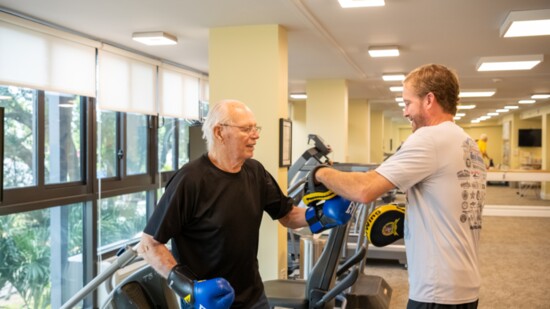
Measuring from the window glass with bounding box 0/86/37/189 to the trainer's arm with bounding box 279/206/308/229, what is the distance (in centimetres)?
285

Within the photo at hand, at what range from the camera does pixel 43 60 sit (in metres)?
4.31

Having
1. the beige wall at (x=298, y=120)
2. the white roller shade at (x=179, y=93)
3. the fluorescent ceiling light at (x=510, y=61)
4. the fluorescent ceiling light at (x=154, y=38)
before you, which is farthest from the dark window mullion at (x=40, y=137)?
the beige wall at (x=298, y=120)

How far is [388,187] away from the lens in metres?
1.78

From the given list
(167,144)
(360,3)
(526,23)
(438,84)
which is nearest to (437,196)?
(438,84)

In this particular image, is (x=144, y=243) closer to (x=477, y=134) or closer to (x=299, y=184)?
(x=299, y=184)

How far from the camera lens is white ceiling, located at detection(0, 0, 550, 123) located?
395 centimetres

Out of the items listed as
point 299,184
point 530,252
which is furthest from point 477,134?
point 299,184

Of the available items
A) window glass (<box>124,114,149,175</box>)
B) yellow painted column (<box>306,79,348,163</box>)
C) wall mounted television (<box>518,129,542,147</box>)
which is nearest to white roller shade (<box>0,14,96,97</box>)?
window glass (<box>124,114,149,175</box>)

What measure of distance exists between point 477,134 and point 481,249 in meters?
18.5

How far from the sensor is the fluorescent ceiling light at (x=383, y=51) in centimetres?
556

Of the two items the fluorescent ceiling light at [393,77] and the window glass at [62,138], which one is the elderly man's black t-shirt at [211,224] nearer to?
the window glass at [62,138]

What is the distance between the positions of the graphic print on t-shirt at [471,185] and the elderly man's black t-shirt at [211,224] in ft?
2.74

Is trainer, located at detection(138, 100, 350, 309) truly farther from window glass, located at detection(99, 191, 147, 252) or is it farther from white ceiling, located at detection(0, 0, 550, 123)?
window glass, located at detection(99, 191, 147, 252)

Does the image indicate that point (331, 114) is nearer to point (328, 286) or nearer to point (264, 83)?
point (264, 83)
